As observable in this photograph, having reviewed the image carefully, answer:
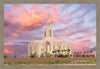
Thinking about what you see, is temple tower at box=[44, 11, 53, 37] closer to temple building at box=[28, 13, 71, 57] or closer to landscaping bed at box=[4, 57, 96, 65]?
temple building at box=[28, 13, 71, 57]

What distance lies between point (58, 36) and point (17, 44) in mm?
3018

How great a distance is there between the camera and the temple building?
13117 mm

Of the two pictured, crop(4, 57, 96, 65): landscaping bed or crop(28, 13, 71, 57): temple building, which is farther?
crop(28, 13, 71, 57): temple building

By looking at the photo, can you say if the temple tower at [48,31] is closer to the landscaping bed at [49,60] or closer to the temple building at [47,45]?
the temple building at [47,45]


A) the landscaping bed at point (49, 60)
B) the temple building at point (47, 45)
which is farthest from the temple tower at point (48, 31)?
the landscaping bed at point (49, 60)

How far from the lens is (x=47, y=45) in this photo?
1373 cm

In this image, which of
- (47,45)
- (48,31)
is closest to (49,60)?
(47,45)

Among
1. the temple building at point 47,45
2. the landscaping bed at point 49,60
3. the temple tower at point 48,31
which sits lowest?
the landscaping bed at point 49,60

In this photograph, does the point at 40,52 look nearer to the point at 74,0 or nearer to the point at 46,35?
the point at 46,35

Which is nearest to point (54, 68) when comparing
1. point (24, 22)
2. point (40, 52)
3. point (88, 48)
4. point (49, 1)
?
point (40, 52)

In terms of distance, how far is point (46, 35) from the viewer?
13.4 metres

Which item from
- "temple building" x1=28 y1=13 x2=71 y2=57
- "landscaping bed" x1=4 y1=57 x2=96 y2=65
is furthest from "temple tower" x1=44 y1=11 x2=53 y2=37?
"landscaping bed" x1=4 y1=57 x2=96 y2=65

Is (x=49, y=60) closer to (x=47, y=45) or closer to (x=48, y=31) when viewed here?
(x=47, y=45)

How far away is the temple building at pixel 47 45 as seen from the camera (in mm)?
13117
